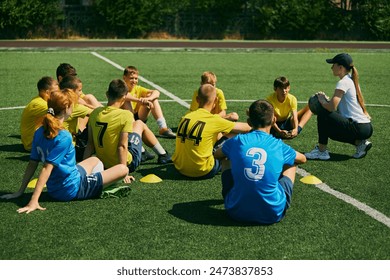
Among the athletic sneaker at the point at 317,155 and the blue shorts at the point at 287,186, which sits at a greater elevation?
the blue shorts at the point at 287,186

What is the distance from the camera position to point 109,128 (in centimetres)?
898

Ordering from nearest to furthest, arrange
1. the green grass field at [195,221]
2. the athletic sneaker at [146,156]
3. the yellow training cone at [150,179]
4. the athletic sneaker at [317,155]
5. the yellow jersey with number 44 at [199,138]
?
the green grass field at [195,221]
the yellow jersey with number 44 at [199,138]
the yellow training cone at [150,179]
the athletic sneaker at [146,156]
the athletic sneaker at [317,155]

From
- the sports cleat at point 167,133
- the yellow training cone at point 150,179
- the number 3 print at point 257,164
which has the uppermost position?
the number 3 print at point 257,164

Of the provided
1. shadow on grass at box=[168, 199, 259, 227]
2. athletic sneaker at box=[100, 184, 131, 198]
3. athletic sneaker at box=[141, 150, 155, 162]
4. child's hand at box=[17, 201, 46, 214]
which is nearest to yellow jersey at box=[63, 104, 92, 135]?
Answer: athletic sneaker at box=[141, 150, 155, 162]

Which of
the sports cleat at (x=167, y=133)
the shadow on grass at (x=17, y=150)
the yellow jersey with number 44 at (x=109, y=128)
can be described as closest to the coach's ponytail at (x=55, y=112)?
the yellow jersey with number 44 at (x=109, y=128)

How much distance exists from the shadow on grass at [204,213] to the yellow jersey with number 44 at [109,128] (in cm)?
130

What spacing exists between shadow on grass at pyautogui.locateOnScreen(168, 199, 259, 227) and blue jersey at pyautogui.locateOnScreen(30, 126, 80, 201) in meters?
1.21

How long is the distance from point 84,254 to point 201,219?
5.31ft

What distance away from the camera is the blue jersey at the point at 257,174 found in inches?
284

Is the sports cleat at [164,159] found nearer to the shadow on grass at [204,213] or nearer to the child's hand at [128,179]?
the child's hand at [128,179]

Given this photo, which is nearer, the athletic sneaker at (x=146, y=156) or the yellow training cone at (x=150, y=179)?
the yellow training cone at (x=150, y=179)

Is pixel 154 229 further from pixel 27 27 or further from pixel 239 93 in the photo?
pixel 27 27

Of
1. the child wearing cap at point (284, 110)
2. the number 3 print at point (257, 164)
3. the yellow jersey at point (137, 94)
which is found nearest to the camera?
the number 3 print at point (257, 164)

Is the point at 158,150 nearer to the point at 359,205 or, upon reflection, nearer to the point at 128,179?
the point at 128,179
